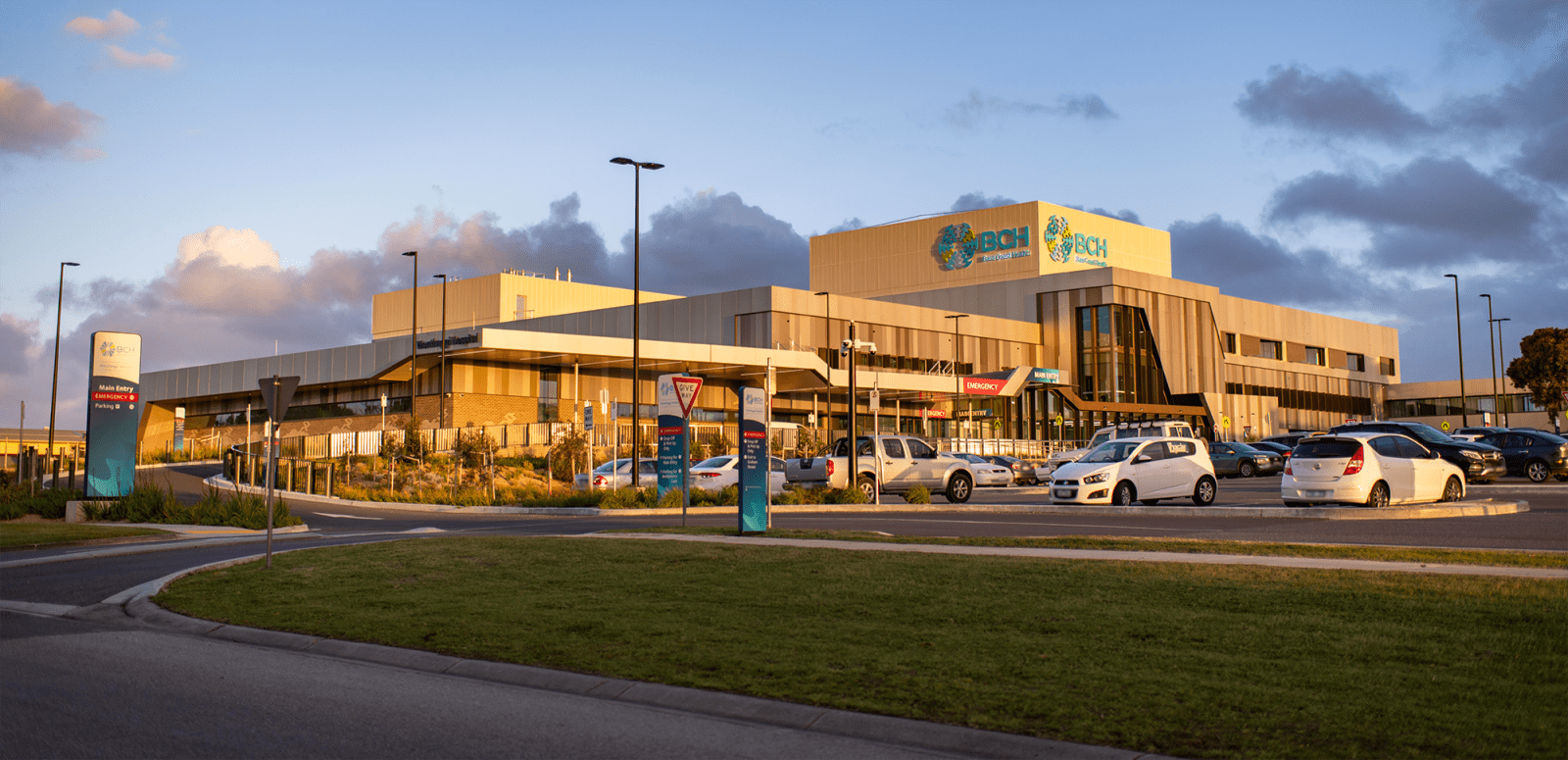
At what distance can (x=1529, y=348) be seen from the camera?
2466 inches

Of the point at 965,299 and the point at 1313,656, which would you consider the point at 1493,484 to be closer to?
the point at 1313,656

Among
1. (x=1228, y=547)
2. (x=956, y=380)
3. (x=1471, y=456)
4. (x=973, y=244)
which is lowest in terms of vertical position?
(x=1228, y=547)

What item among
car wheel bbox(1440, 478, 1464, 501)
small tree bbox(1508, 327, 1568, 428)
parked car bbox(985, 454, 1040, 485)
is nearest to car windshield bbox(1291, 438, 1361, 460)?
car wheel bbox(1440, 478, 1464, 501)

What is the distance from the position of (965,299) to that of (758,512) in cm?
7456

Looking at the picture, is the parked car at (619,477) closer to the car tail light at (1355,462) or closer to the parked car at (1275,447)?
the car tail light at (1355,462)

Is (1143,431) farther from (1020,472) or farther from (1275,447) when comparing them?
(1275,447)

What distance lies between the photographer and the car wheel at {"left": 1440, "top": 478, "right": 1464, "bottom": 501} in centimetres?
2430

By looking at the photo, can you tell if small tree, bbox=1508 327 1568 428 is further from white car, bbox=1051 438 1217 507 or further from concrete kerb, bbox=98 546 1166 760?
concrete kerb, bbox=98 546 1166 760

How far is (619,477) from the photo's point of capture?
36.2m

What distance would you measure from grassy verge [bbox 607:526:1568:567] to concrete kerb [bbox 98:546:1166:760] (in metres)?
8.66

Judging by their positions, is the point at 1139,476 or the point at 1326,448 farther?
the point at 1139,476

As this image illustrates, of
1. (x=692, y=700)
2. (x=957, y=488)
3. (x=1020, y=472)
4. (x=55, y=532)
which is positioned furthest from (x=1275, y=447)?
(x=692, y=700)

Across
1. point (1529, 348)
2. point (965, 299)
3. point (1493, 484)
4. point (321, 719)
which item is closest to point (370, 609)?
point (321, 719)

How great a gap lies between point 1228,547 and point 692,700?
985 cm
